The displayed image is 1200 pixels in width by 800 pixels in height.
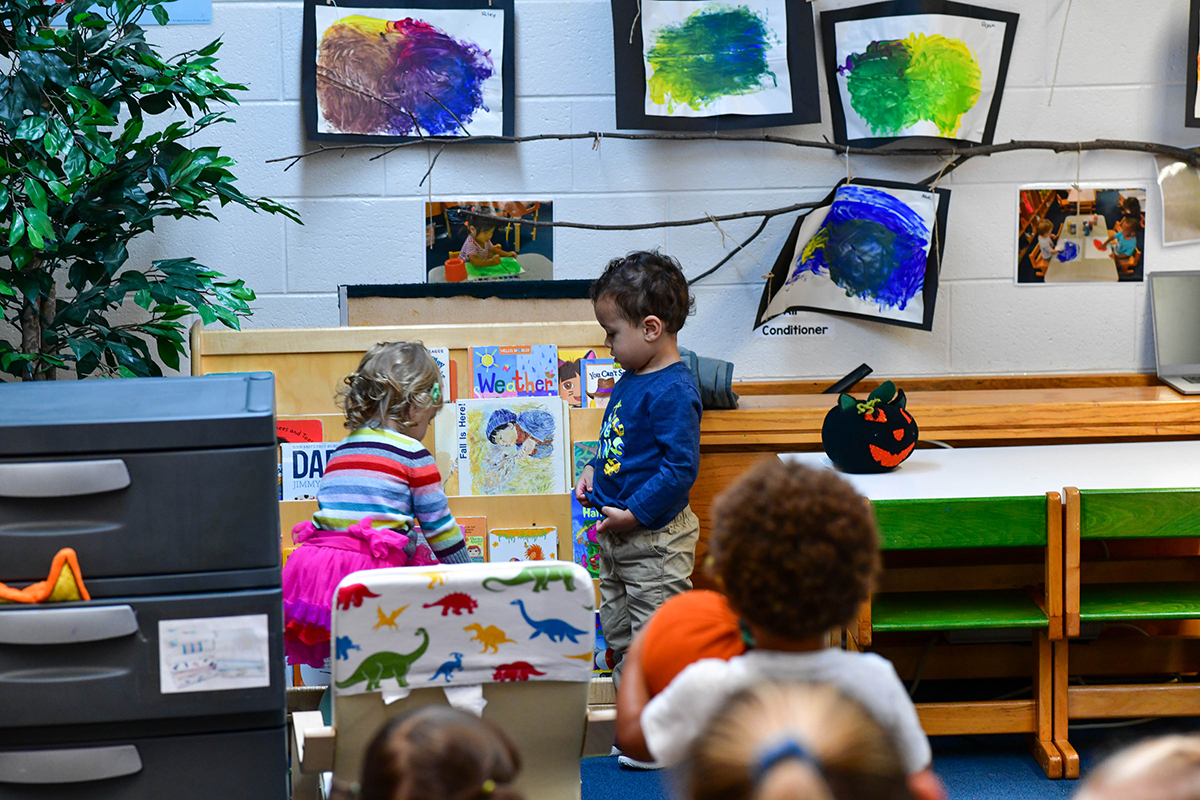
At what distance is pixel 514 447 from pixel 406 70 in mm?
1079

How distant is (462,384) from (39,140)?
107 cm

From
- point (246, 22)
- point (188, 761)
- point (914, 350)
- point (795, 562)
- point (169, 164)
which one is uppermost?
point (246, 22)

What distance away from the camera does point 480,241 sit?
8.99ft

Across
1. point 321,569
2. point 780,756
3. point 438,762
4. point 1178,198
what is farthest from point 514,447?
point 1178,198

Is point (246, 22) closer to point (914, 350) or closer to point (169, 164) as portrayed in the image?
point (169, 164)

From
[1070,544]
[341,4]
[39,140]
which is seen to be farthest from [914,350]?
[39,140]

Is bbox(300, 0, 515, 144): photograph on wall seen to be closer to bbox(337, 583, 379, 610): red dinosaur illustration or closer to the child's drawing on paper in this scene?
the child's drawing on paper

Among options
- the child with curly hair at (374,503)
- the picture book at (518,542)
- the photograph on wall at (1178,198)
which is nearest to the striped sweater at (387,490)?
the child with curly hair at (374,503)

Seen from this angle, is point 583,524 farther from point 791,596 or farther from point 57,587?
point 791,596

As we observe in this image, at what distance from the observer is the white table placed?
204 centimetres

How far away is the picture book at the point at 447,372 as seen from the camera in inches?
94.3

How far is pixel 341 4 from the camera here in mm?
2637

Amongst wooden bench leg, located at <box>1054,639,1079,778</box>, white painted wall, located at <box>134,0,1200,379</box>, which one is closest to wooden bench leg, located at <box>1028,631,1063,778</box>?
wooden bench leg, located at <box>1054,639,1079,778</box>

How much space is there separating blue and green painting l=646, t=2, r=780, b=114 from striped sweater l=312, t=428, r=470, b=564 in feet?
4.41
